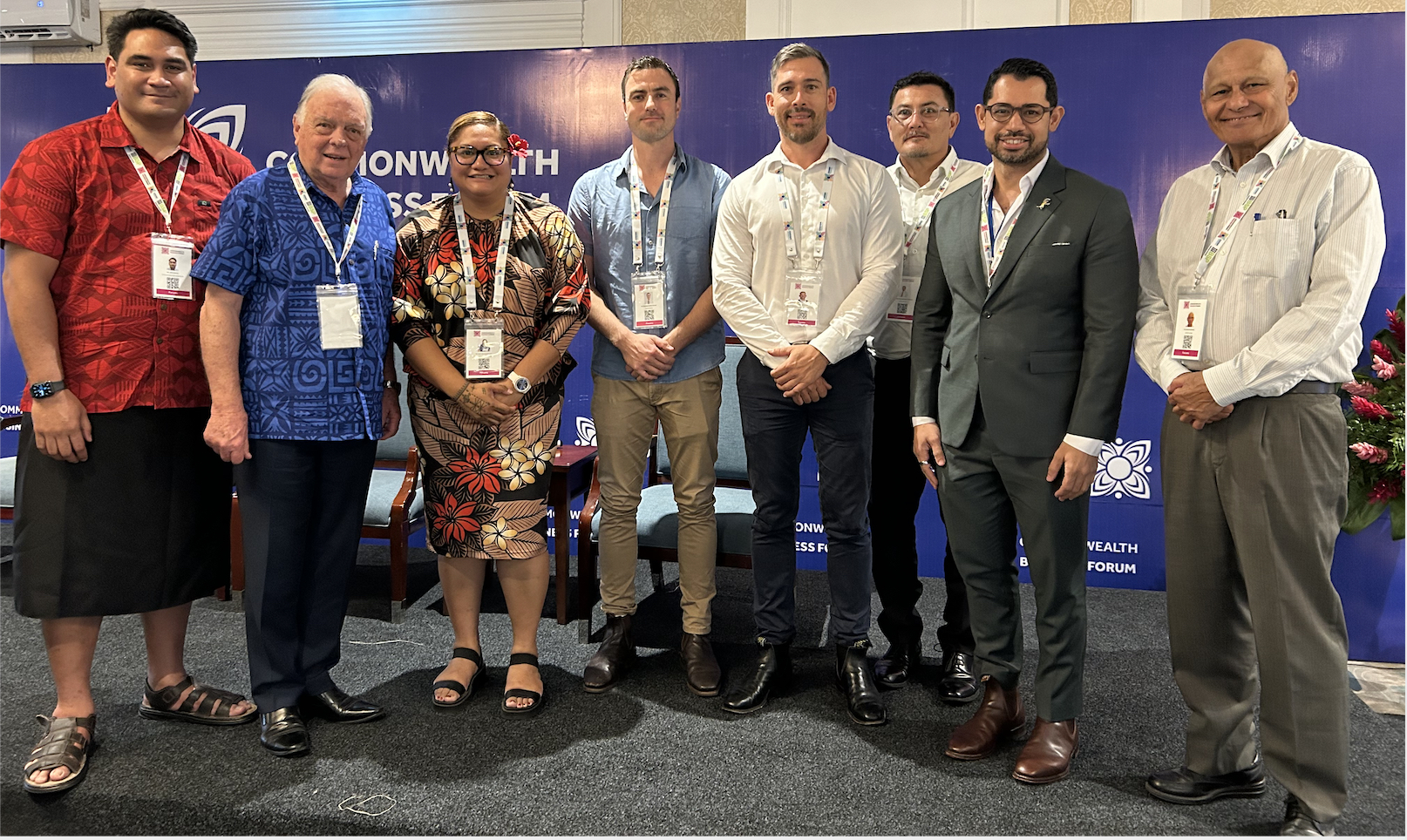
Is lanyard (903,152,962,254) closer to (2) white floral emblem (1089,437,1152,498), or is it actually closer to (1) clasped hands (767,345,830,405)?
(1) clasped hands (767,345,830,405)

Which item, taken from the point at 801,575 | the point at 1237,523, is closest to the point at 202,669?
the point at 801,575

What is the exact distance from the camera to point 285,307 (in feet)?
7.33

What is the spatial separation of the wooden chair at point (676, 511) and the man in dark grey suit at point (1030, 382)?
2.68 ft

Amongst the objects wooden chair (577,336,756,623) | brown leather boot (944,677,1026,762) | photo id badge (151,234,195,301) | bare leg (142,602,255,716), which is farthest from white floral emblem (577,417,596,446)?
brown leather boot (944,677,1026,762)

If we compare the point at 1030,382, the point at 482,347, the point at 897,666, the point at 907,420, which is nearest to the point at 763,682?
the point at 897,666

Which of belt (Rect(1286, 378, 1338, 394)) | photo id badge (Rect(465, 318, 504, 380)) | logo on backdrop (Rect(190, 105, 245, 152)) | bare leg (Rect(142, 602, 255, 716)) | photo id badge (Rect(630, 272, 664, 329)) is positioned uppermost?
logo on backdrop (Rect(190, 105, 245, 152))

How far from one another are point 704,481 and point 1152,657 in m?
1.75

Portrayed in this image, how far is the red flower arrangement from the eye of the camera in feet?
9.16

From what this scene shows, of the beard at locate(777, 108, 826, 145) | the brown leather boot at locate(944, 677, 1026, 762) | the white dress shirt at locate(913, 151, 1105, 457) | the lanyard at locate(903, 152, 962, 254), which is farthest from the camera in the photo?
the lanyard at locate(903, 152, 962, 254)

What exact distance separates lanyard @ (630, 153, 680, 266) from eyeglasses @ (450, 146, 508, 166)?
0.45 m

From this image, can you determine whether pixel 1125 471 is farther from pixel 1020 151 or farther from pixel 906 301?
pixel 1020 151

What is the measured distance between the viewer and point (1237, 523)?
1.97 m

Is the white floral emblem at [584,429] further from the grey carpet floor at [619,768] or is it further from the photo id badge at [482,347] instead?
the photo id badge at [482,347]

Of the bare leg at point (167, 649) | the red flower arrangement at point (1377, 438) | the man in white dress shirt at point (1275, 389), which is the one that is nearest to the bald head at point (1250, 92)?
the man in white dress shirt at point (1275, 389)
